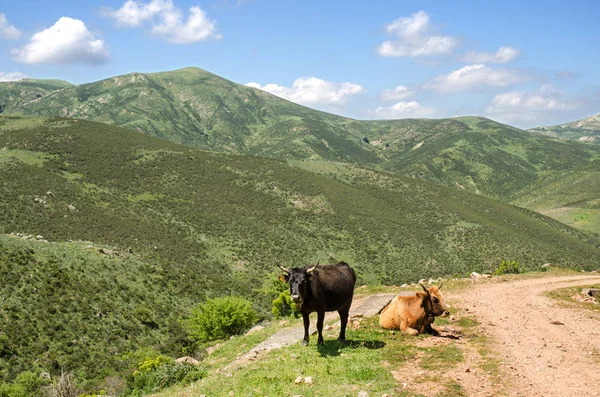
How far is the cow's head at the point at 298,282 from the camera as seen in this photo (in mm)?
10796

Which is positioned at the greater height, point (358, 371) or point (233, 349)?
point (358, 371)

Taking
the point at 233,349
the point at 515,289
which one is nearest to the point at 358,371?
the point at 233,349

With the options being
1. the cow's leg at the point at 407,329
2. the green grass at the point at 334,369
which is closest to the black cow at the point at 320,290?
the green grass at the point at 334,369

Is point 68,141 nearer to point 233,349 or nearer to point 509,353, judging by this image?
point 233,349

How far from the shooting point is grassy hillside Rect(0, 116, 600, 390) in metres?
32.8

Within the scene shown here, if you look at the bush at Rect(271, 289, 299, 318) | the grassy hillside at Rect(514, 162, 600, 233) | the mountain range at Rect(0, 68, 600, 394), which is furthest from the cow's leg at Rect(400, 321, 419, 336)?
the grassy hillside at Rect(514, 162, 600, 233)

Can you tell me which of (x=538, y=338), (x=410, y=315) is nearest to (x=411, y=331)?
(x=410, y=315)

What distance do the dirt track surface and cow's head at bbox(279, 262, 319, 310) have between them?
Answer: 17.2 ft

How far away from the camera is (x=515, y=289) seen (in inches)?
930

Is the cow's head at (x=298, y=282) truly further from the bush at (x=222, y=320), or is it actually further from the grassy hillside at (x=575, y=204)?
the grassy hillside at (x=575, y=204)

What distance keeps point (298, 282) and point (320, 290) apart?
3.73 feet

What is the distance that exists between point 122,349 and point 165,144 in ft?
281

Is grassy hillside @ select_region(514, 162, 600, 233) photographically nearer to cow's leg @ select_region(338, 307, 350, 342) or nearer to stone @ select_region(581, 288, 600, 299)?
stone @ select_region(581, 288, 600, 299)

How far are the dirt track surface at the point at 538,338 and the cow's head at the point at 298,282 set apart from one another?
524 centimetres
